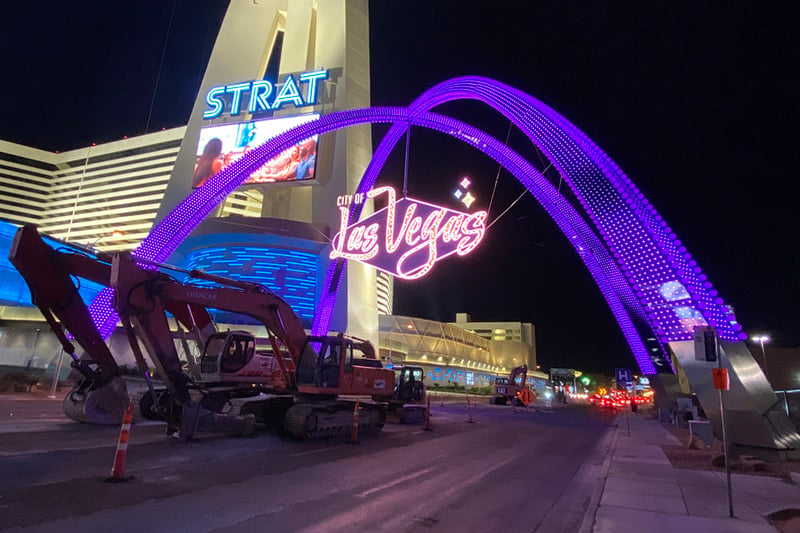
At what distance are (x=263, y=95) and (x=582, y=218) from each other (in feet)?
134

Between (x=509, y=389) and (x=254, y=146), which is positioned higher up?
(x=254, y=146)

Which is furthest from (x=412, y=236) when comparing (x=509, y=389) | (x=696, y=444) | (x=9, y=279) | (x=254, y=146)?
(x=9, y=279)

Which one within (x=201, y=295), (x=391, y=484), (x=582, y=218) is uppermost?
(x=582, y=218)

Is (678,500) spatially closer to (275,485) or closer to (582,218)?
(275,485)

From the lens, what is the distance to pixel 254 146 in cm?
5406

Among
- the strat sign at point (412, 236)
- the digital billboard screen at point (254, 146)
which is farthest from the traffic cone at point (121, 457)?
the digital billboard screen at point (254, 146)

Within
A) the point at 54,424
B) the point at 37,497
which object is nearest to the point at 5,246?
the point at 54,424

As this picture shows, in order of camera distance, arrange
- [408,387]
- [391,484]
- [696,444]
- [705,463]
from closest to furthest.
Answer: [391,484] → [705,463] → [696,444] → [408,387]

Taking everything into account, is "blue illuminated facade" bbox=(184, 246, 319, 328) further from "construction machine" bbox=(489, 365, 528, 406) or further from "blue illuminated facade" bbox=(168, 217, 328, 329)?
"construction machine" bbox=(489, 365, 528, 406)

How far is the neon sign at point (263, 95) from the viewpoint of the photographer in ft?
180

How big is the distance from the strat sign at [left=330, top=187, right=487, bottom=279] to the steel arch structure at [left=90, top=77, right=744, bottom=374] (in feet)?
16.6

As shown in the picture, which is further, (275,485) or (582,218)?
(582,218)

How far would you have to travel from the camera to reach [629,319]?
2778cm

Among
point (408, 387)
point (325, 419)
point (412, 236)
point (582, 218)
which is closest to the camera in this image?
point (325, 419)
